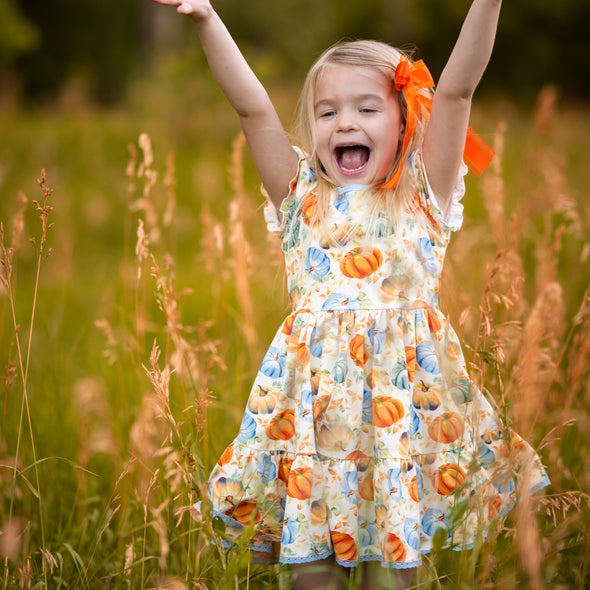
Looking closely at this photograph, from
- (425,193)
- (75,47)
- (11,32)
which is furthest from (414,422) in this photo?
(75,47)

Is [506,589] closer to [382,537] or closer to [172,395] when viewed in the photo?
[382,537]

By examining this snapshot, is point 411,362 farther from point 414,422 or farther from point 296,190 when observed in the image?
point 296,190

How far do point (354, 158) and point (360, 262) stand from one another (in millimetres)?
292

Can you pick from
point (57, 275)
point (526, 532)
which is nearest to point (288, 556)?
point (526, 532)

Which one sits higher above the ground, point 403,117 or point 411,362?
point 403,117

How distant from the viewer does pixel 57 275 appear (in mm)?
5145

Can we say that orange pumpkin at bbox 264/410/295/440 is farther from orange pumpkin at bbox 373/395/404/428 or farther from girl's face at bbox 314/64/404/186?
girl's face at bbox 314/64/404/186

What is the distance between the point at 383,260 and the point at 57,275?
408cm

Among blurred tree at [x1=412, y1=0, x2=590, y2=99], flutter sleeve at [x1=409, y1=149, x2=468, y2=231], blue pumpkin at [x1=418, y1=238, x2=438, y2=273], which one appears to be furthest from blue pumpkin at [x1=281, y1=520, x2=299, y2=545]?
blurred tree at [x1=412, y1=0, x2=590, y2=99]

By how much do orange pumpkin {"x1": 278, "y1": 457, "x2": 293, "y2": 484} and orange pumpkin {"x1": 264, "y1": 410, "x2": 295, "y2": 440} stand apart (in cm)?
5

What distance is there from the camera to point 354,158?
1.72m

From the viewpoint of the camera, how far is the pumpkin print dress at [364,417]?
1.50 meters

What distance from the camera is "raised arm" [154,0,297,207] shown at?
159cm

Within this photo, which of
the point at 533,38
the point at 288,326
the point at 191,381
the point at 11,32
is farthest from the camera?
the point at 533,38
